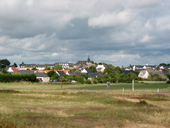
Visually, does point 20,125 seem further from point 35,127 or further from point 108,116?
point 108,116

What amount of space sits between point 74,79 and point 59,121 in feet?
299

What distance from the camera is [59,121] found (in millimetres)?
18859

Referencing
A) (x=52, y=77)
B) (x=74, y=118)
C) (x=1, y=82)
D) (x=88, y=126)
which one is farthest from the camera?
(x=52, y=77)

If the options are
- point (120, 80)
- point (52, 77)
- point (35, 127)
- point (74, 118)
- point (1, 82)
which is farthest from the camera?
point (52, 77)

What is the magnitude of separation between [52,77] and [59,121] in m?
110

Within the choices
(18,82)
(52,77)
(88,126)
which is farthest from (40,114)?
(52,77)

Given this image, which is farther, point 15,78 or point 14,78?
point 15,78

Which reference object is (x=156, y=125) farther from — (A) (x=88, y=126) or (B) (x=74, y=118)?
(B) (x=74, y=118)

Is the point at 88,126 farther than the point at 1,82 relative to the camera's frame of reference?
No

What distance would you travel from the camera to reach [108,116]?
21.7 meters

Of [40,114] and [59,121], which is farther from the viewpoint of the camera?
[40,114]

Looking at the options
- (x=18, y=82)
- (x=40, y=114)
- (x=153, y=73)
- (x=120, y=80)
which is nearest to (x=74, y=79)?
(x=120, y=80)

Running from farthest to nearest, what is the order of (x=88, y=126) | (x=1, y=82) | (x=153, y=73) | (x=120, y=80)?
(x=153, y=73) < (x=120, y=80) < (x=1, y=82) < (x=88, y=126)

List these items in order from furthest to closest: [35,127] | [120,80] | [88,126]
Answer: [120,80]
[88,126]
[35,127]
